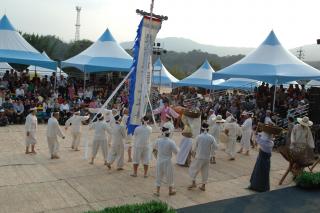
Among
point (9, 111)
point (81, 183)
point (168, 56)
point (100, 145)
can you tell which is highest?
point (168, 56)

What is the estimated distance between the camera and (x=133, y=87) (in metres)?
10.6

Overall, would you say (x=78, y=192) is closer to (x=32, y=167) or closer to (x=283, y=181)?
(x=32, y=167)

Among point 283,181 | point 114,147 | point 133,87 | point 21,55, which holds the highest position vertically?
point 21,55

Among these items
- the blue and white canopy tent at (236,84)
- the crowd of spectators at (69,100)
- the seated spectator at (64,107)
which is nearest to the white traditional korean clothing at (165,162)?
the crowd of spectators at (69,100)

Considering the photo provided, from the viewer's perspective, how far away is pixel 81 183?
829 centimetres

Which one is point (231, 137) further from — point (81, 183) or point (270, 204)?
point (81, 183)

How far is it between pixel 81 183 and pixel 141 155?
1.68 meters

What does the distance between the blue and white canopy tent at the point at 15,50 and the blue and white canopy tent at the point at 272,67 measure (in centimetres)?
848

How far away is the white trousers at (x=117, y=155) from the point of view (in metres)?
9.51

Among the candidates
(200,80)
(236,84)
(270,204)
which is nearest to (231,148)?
(270,204)

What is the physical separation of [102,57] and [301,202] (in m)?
14.6

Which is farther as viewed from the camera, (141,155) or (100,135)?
(100,135)

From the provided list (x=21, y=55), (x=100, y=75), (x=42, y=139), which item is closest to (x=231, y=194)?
(x=42, y=139)

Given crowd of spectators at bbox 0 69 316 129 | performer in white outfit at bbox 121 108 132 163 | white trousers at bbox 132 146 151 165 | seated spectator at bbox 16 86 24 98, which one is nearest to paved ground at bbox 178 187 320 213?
white trousers at bbox 132 146 151 165
